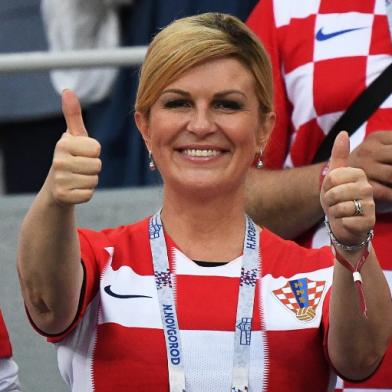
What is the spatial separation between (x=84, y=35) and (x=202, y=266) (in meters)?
2.89

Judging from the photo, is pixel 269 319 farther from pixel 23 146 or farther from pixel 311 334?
pixel 23 146

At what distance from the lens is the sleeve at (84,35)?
6.12m

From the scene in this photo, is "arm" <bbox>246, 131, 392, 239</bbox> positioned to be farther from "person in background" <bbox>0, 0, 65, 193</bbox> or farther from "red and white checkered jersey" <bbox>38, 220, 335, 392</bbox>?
"person in background" <bbox>0, 0, 65, 193</bbox>

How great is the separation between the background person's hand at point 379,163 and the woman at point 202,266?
0.35 meters

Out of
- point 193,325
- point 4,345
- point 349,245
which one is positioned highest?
point 349,245

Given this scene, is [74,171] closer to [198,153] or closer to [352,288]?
[198,153]

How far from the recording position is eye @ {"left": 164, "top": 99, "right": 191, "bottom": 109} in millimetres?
3477

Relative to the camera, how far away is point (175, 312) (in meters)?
3.38

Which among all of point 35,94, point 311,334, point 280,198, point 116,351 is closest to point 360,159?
point 280,198

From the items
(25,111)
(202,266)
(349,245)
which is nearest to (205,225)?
(202,266)

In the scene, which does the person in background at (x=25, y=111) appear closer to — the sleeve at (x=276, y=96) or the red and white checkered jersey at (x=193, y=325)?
the sleeve at (x=276, y=96)

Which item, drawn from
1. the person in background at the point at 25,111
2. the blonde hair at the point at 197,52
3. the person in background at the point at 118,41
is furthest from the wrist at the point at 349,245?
the person in background at the point at 25,111

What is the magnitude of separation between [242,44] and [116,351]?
2.48 ft

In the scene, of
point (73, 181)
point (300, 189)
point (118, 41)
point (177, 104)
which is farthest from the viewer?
point (118, 41)
